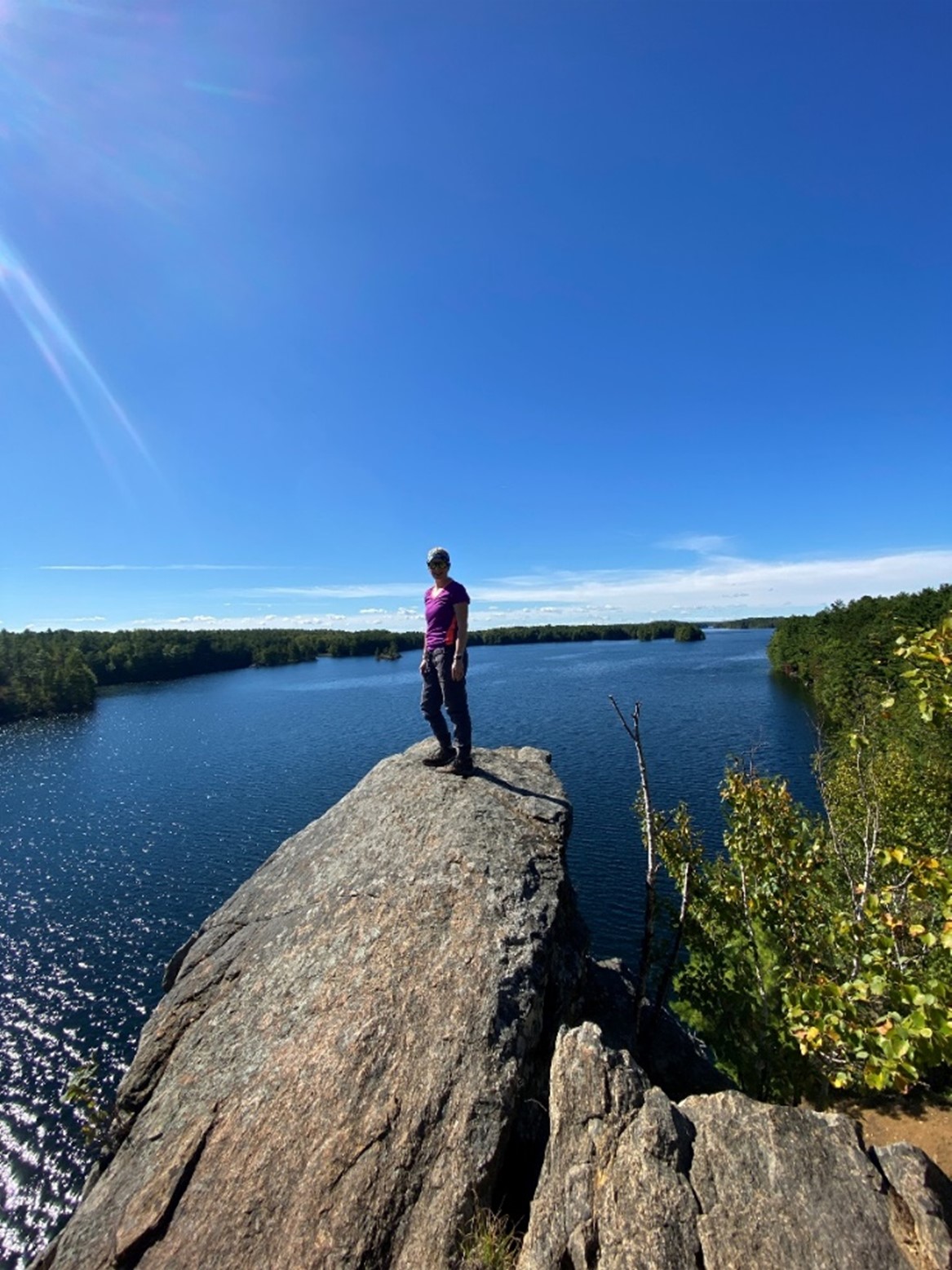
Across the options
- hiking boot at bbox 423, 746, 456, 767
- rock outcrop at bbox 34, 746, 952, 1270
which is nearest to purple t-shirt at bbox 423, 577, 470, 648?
hiking boot at bbox 423, 746, 456, 767

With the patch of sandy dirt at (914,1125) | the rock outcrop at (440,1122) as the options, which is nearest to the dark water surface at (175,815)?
the rock outcrop at (440,1122)

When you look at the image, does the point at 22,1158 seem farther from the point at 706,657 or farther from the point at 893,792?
the point at 706,657

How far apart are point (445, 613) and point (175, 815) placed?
42150 millimetres

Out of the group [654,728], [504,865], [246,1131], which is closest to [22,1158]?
[246,1131]

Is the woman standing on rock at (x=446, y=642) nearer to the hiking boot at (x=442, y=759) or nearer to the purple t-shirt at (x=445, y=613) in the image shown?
the purple t-shirt at (x=445, y=613)

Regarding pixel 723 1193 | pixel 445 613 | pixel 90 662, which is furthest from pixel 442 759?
pixel 90 662

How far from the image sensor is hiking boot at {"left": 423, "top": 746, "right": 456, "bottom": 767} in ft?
40.4

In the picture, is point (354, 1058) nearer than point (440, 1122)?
No

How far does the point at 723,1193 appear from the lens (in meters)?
5.03

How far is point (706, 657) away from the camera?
6299 inches

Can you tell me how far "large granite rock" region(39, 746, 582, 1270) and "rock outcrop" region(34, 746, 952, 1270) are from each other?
1.0 inches

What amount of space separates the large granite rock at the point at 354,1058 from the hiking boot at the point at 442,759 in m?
1.60

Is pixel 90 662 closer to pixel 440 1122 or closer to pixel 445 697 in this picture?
pixel 445 697

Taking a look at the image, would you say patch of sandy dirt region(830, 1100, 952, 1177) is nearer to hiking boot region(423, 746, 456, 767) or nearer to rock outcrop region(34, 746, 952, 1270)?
rock outcrop region(34, 746, 952, 1270)
